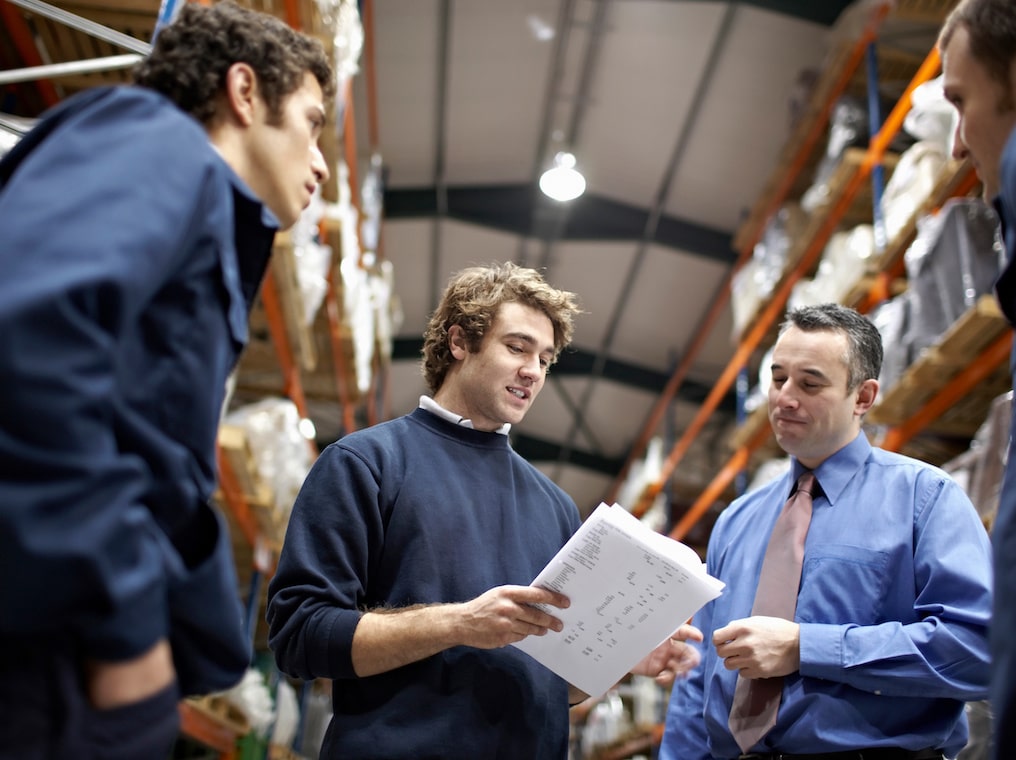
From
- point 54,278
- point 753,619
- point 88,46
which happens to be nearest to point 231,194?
point 54,278

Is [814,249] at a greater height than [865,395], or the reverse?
[865,395]

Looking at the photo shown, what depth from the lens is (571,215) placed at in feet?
34.3

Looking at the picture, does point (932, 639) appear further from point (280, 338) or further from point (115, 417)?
point (280, 338)

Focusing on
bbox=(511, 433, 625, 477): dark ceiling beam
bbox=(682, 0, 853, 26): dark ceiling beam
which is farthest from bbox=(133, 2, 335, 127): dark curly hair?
bbox=(511, 433, 625, 477): dark ceiling beam

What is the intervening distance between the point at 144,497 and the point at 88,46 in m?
3.39

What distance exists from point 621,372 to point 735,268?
9.91 ft

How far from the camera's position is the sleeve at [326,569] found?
189 cm

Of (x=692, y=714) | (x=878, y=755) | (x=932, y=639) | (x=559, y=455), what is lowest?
(x=559, y=455)

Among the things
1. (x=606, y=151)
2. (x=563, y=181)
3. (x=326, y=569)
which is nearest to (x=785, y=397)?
(x=326, y=569)

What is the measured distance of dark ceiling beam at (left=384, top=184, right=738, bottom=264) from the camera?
10.2 metres

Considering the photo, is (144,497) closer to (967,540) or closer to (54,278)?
(54,278)

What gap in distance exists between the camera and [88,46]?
3.92 meters

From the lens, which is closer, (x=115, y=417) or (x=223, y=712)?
(x=115, y=417)

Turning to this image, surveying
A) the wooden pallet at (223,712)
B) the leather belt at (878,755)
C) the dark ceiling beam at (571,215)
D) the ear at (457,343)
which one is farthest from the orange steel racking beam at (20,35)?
the dark ceiling beam at (571,215)
